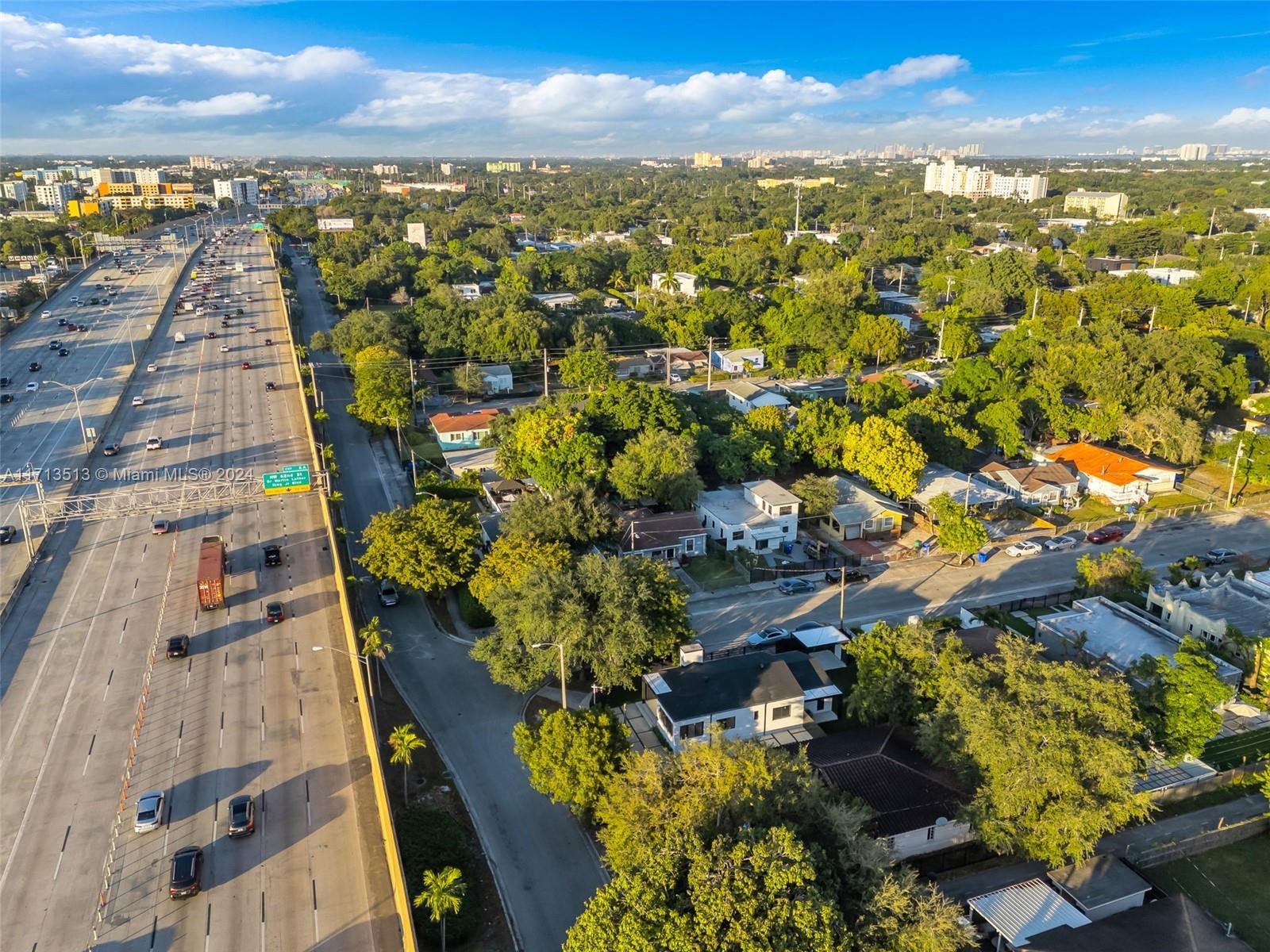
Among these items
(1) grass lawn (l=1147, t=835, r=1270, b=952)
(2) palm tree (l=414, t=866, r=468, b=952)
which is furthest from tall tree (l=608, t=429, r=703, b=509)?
(1) grass lawn (l=1147, t=835, r=1270, b=952)

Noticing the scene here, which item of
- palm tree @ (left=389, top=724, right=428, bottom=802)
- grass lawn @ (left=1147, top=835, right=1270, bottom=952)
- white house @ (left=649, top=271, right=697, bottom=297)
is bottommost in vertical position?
grass lawn @ (left=1147, top=835, right=1270, bottom=952)

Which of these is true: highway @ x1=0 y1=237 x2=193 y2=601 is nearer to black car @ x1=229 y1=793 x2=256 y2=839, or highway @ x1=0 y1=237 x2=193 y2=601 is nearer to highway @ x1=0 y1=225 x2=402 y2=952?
highway @ x1=0 y1=225 x2=402 y2=952

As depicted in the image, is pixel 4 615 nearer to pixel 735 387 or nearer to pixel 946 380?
pixel 735 387

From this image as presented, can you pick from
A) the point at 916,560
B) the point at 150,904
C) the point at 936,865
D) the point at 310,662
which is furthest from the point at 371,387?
the point at 936,865

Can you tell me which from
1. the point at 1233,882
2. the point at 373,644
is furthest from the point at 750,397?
the point at 1233,882

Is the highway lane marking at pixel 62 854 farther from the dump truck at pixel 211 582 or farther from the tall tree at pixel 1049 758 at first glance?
the tall tree at pixel 1049 758

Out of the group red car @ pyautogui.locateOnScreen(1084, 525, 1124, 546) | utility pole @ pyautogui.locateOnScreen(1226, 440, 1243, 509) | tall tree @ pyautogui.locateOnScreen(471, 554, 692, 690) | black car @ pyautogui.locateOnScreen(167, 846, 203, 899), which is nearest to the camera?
black car @ pyautogui.locateOnScreen(167, 846, 203, 899)

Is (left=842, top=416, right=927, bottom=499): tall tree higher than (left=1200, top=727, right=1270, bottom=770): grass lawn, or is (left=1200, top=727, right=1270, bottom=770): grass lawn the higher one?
(left=842, top=416, right=927, bottom=499): tall tree
